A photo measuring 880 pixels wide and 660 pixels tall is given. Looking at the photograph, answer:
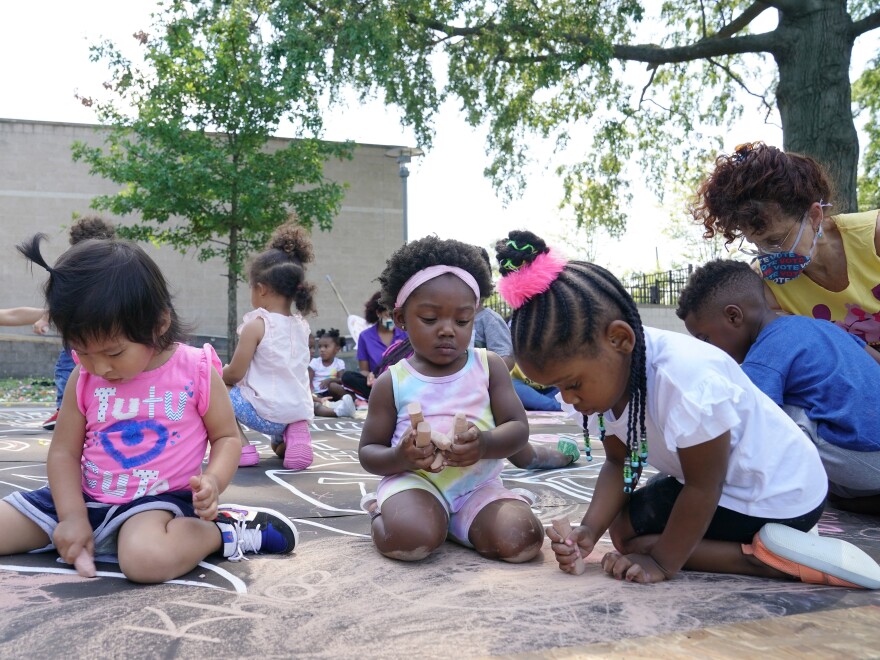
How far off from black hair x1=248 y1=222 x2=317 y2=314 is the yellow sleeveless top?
8.39ft

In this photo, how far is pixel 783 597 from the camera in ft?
5.73

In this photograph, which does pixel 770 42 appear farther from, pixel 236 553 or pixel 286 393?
pixel 236 553

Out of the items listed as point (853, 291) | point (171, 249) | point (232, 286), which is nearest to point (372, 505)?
point (853, 291)

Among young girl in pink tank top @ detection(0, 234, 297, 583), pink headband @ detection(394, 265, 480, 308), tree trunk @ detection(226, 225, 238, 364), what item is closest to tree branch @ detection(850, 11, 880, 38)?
pink headband @ detection(394, 265, 480, 308)

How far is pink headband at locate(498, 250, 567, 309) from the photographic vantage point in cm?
192

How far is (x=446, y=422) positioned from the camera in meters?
Result: 2.52

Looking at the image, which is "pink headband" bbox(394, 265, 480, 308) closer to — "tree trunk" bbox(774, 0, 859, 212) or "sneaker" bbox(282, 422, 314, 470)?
"sneaker" bbox(282, 422, 314, 470)

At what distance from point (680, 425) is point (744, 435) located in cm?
25

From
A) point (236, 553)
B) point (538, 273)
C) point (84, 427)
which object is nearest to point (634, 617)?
point (538, 273)

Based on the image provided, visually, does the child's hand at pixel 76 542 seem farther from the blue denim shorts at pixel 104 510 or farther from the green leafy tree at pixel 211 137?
the green leafy tree at pixel 211 137

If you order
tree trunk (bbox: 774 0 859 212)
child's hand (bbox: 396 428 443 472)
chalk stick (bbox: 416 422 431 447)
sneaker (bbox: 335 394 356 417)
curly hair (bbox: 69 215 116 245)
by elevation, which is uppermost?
tree trunk (bbox: 774 0 859 212)

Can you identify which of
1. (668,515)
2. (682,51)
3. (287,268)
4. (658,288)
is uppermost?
(682,51)

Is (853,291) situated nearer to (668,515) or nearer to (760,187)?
(760,187)

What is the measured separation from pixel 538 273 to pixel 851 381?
127 centimetres
